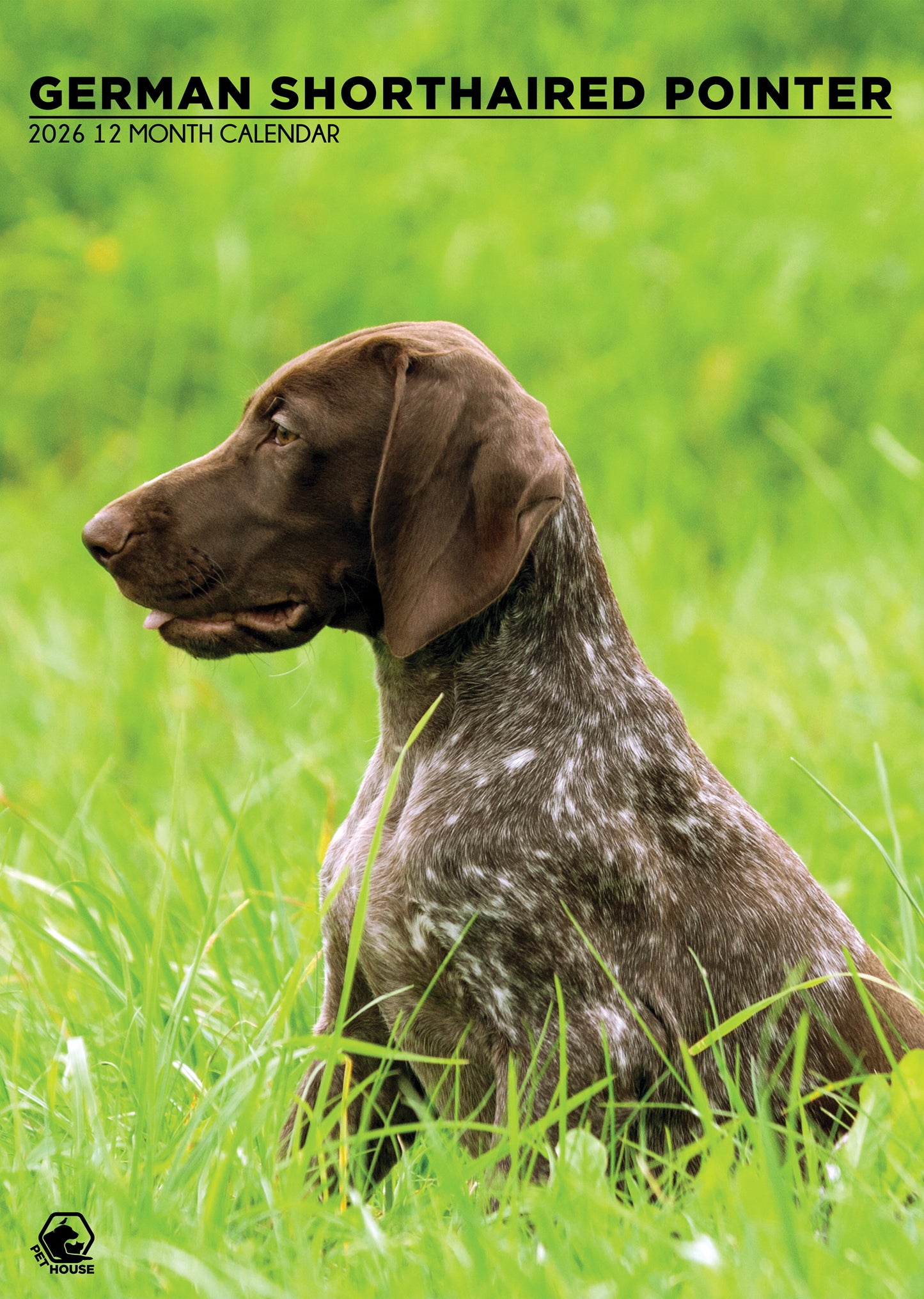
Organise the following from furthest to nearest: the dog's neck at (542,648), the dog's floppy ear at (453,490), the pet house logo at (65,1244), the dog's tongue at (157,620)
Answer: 1. the dog's tongue at (157,620)
2. the dog's neck at (542,648)
3. the dog's floppy ear at (453,490)
4. the pet house logo at (65,1244)

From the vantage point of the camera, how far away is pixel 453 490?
2.64 metres

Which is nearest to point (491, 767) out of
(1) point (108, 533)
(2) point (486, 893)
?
(2) point (486, 893)

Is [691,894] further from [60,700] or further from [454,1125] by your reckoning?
[60,700]

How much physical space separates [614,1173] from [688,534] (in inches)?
224

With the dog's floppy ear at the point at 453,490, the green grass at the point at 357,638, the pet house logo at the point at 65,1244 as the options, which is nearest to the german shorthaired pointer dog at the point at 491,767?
the dog's floppy ear at the point at 453,490

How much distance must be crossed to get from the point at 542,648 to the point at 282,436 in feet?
2.10

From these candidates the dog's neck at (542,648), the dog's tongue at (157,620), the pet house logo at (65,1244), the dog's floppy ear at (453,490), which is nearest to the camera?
the pet house logo at (65,1244)

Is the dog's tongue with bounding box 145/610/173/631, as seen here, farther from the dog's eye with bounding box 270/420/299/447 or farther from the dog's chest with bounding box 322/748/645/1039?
the dog's chest with bounding box 322/748/645/1039

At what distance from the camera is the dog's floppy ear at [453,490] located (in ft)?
8.47

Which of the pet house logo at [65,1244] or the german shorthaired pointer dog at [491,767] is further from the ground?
the german shorthaired pointer dog at [491,767]

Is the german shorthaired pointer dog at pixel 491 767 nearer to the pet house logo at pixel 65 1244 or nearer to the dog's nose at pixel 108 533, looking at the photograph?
the dog's nose at pixel 108 533

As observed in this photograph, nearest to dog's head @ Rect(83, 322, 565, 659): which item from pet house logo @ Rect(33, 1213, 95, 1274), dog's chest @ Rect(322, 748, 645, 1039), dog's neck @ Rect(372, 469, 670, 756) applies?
dog's neck @ Rect(372, 469, 670, 756)

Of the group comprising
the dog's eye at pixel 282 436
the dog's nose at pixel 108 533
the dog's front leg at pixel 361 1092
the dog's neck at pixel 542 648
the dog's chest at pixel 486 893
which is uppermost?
the dog's eye at pixel 282 436

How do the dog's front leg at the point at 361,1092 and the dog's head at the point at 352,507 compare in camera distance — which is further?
the dog's front leg at the point at 361,1092
